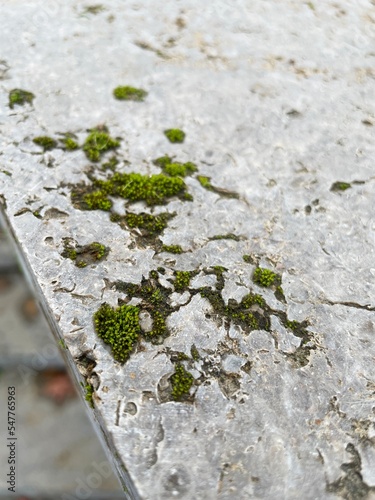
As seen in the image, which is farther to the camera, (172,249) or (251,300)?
(172,249)

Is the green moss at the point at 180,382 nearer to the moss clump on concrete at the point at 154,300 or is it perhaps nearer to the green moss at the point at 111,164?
the moss clump on concrete at the point at 154,300

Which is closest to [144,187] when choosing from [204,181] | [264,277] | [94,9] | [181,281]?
[204,181]

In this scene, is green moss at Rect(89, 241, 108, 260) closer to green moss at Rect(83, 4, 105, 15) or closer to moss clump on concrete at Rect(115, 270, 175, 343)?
moss clump on concrete at Rect(115, 270, 175, 343)

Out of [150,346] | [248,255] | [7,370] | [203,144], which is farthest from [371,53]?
[7,370]

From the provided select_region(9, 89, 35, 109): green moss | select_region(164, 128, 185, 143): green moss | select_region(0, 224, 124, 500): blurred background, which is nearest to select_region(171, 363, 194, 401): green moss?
select_region(0, 224, 124, 500): blurred background

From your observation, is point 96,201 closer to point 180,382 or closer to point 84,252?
point 84,252

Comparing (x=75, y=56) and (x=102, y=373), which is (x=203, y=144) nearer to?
(x=75, y=56)

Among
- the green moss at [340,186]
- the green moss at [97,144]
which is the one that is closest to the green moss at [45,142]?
the green moss at [97,144]
